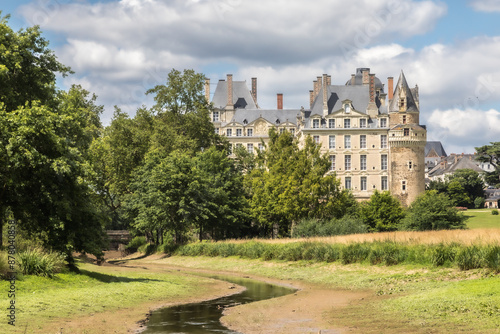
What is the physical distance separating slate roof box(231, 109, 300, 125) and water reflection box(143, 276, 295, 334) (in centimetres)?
9815

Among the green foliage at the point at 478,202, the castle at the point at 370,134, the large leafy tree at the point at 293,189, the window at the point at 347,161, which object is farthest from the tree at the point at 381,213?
the green foliage at the point at 478,202

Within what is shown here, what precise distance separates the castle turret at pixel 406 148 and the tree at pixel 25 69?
85.5 metres

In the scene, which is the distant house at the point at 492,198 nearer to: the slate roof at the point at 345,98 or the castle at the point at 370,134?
the castle at the point at 370,134

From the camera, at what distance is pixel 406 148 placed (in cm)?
11381

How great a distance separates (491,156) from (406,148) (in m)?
20.5

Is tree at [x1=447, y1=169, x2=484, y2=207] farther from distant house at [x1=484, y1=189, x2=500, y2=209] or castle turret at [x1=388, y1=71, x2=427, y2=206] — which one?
castle turret at [x1=388, y1=71, x2=427, y2=206]

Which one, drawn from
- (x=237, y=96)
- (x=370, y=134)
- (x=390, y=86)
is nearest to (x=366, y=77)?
(x=390, y=86)

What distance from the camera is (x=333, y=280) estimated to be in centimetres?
3244

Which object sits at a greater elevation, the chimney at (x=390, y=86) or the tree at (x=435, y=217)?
the chimney at (x=390, y=86)

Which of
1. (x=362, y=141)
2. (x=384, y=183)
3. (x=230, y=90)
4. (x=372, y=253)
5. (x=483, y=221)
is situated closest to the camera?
(x=372, y=253)

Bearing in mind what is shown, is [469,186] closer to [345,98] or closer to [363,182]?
[363,182]

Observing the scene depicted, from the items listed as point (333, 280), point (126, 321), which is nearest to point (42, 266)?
point (126, 321)

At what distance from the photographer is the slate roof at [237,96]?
13238 cm

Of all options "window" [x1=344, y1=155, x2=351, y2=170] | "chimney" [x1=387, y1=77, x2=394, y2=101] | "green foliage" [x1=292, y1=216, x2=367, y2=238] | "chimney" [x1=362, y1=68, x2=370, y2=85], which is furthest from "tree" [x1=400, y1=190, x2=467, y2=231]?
"chimney" [x1=387, y1=77, x2=394, y2=101]
